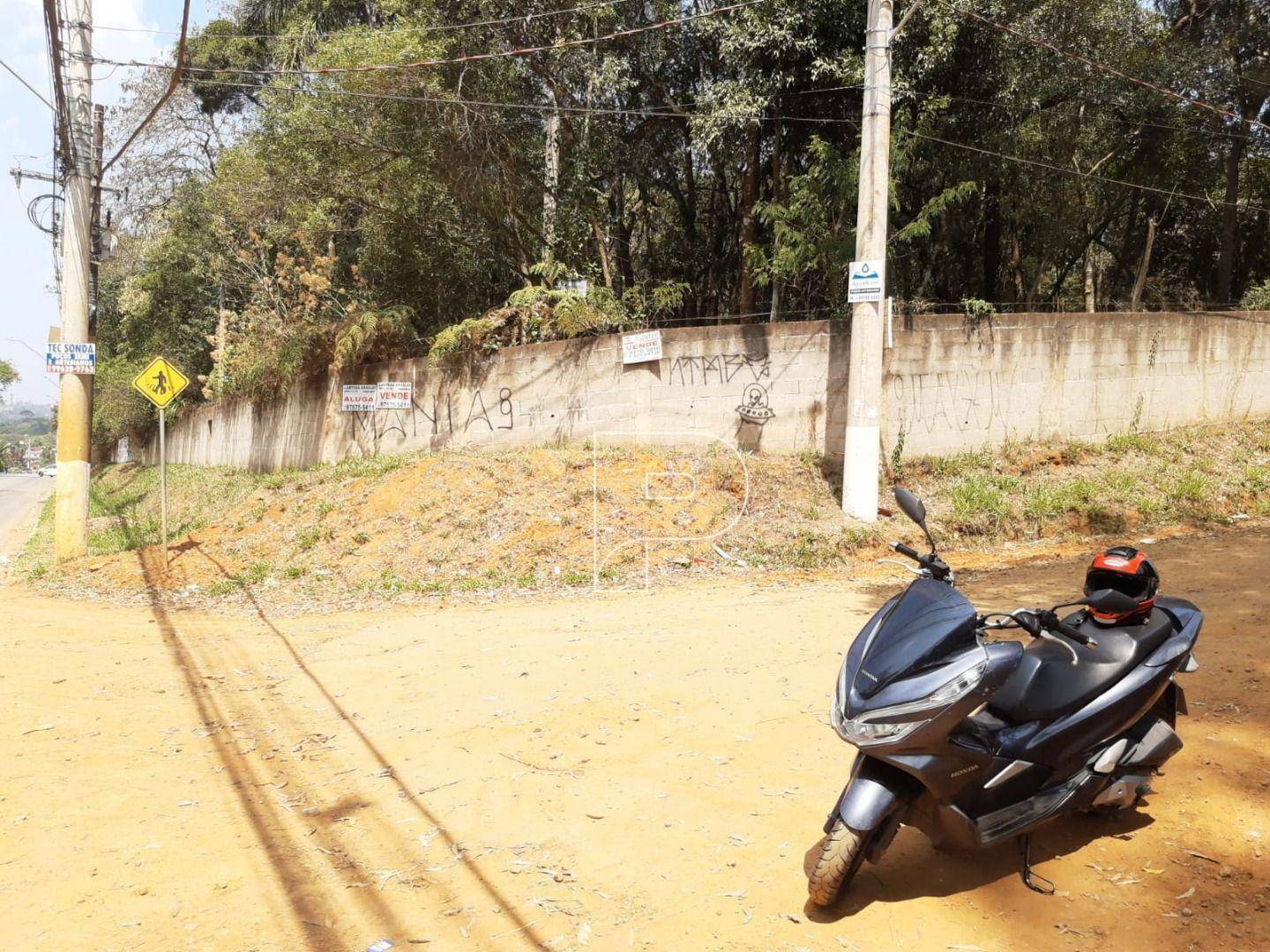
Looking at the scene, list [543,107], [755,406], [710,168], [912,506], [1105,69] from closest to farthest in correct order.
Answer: [912,506] → [755,406] → [1105,69] → [543,107] → [710,168]

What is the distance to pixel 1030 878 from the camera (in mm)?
3246

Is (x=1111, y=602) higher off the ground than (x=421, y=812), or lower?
higher

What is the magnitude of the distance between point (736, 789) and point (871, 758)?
1.33 m

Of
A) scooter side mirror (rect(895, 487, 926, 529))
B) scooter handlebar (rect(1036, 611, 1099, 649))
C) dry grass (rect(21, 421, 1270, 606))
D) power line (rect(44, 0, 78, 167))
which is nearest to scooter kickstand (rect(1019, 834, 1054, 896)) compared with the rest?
scooter handlebar (rect(1036, 611, 1099, 649))

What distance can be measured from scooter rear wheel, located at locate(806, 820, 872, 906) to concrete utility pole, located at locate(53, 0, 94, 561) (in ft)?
39.8

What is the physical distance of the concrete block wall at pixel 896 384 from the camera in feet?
40.5

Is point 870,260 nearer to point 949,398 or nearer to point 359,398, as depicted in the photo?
point 949,398

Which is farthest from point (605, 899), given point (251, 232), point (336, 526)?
point (251, 232)

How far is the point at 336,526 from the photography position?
1173cm

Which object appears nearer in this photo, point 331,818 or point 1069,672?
point 1069,672

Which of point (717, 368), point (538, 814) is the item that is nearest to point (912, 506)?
point (538, 814)

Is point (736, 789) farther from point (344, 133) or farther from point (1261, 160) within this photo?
point (1261, 160)

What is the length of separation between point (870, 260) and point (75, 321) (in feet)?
35.3

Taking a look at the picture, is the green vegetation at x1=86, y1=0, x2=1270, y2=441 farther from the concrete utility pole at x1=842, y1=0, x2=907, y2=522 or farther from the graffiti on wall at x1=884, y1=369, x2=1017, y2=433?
the concrete utility pole at x1=842, y1=0, x2=907, y2=522
